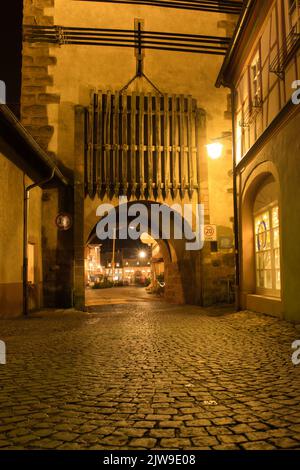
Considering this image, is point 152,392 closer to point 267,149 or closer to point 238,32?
point 267,149

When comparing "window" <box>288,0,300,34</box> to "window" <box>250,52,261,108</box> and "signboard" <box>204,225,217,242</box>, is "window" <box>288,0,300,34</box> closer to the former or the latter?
"window" <box>250,52,261,108</box>

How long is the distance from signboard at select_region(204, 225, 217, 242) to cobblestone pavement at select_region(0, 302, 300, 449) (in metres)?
6.58

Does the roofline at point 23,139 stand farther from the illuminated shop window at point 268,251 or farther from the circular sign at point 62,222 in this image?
the illuminated shop window at point 268,251

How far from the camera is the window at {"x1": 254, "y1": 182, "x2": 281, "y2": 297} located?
9766 mm

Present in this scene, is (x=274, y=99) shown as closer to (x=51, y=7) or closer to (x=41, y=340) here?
(x=41, y=340)

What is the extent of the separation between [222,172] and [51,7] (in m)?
8.18

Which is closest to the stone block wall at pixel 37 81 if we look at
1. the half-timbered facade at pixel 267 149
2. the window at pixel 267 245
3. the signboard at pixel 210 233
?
the half-timbered facade at pixel 267 149

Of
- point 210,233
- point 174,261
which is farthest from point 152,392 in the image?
point 174,261

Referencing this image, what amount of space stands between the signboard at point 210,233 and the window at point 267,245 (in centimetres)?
287

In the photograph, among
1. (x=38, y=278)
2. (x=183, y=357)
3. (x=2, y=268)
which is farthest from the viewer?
(x=38, y=278)

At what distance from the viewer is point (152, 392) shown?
4.03 m

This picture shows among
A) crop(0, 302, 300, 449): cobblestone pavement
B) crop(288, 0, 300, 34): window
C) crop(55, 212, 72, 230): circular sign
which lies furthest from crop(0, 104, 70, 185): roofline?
crop(288, 0, 300, 34): window

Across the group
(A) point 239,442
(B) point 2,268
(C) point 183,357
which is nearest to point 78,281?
(B) point 2,268

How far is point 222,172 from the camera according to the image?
14.9m
